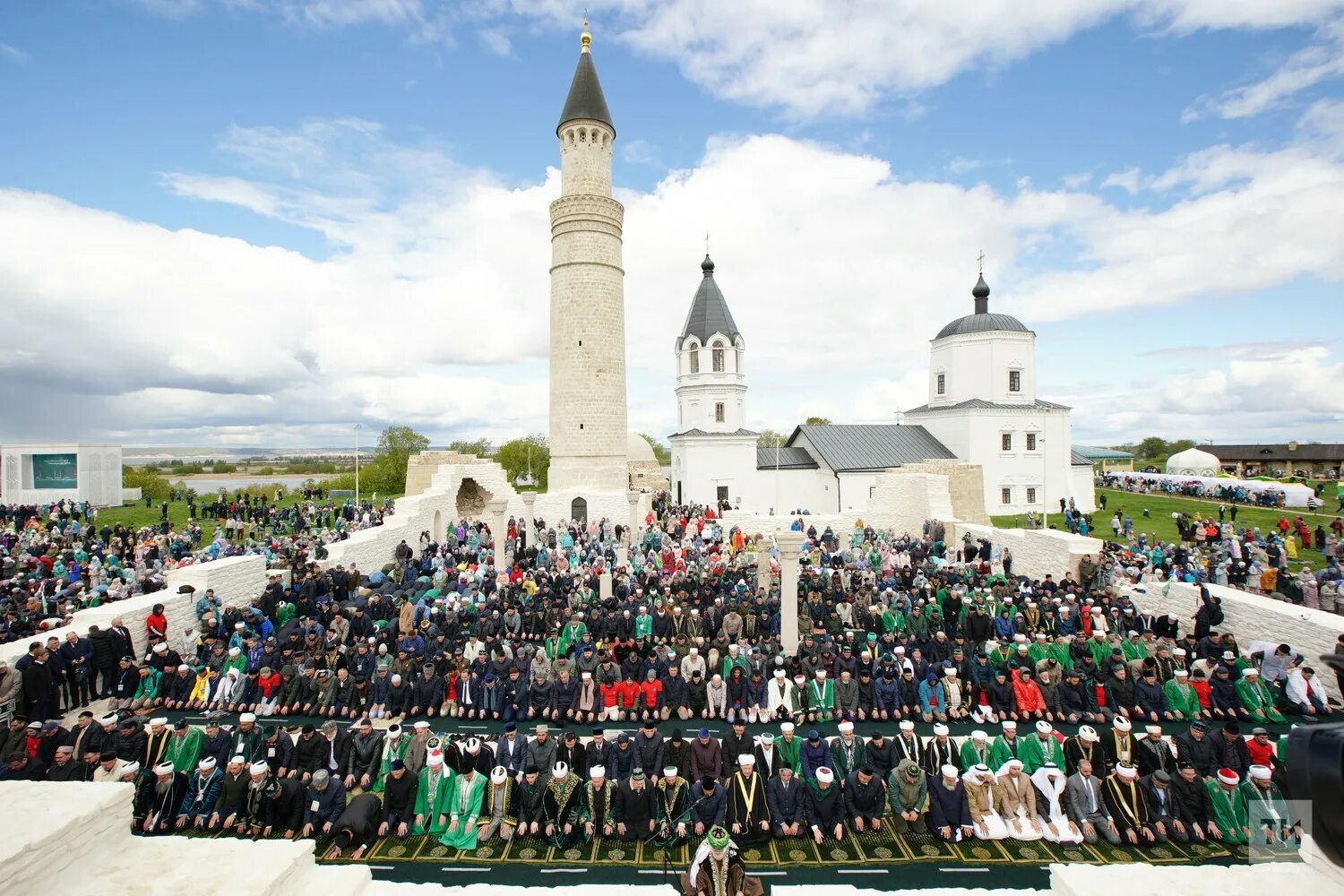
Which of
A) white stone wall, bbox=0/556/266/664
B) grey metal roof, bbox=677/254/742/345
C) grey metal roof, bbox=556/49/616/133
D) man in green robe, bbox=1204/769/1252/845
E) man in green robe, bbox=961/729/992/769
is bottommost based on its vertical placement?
man in green robe, bbox=1204/769/1252/845

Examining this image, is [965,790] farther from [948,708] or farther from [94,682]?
[94,682]

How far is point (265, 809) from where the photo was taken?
22.0ft

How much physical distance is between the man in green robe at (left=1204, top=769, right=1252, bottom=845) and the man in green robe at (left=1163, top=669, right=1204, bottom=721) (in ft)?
9.69

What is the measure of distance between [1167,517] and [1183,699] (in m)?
22.0

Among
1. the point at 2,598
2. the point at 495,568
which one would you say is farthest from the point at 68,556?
the point at 495,568

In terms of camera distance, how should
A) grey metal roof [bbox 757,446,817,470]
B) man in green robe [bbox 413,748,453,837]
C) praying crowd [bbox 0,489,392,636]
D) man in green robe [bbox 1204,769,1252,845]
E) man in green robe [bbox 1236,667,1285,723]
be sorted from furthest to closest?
grey metal roof [bbox 757,446,817,470]
praying crowd [bbox 0,489,392,636]
man in green robe [bbox 1236,667,1285,723]
man in green robe [bbox 413,748,453,837]
man in green robe [bbox 1204,769,1252,845]

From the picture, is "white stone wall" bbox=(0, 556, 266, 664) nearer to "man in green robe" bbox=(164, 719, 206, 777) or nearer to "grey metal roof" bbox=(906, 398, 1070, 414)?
"man in green robe" bbox=(164, 719, 206, 777)

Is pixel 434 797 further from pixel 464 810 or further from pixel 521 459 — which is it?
pixel 521 459

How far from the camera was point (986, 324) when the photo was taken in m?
31.5

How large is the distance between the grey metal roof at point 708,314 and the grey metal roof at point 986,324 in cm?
1119

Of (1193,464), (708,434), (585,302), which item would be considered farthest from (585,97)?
(1193,464)

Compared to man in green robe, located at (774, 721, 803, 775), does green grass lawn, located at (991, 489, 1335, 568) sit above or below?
above

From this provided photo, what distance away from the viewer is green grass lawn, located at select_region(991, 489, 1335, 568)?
2294 cm

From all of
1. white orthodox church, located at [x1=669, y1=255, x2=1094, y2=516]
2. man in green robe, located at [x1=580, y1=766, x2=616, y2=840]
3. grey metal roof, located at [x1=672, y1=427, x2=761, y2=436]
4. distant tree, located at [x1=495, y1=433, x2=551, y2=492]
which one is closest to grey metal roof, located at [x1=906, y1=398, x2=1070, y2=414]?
white orthodox church, located at [x1=669, y1=255, x2=1094, y2=516]
